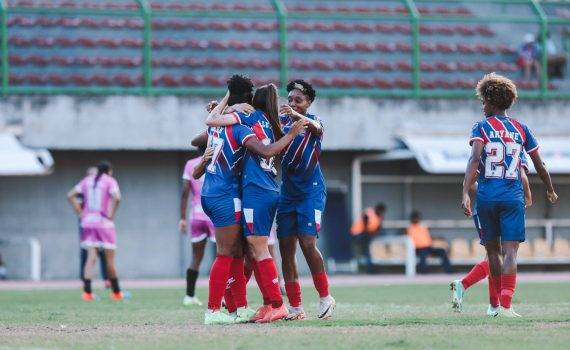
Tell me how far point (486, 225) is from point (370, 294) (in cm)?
733

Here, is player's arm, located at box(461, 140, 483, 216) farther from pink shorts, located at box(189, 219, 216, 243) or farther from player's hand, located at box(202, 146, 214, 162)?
pink shorts, located at box(189, 219, 216, 243)

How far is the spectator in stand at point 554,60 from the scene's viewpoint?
105 feet

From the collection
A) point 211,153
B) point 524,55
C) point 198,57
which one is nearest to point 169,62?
point 198,57

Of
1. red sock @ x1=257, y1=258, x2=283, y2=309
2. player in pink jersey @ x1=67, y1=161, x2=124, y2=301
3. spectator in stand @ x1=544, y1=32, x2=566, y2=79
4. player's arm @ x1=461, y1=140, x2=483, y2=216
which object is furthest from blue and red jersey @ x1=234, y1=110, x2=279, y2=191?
spectator in stand @ x1=544, y1=32, x2=566, y2=79

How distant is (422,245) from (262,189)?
17.8 m

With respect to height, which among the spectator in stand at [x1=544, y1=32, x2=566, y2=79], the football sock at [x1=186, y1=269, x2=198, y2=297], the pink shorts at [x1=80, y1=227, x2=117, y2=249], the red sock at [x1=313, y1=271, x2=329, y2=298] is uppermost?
the spectator in stand at [x1=544, y1=32, x2=566, y2=79]

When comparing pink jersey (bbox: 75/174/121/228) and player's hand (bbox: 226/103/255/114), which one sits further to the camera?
pink jersey (bbox: 75/174/121/228)

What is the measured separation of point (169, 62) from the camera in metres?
29.8

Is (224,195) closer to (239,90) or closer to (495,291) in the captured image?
(239,90)

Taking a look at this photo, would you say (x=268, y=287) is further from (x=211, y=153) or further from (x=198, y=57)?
(x=198, y=57)

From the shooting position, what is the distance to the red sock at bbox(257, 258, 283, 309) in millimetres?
11805

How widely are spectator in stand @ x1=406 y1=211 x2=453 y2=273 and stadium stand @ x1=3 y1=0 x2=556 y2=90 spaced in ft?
10.7

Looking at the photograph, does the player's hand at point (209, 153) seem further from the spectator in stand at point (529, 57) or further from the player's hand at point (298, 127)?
the spectator in stand at point (529, 57)

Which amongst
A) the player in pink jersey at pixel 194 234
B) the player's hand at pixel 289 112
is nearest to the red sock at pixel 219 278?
the player's hand at pixel 289 112
